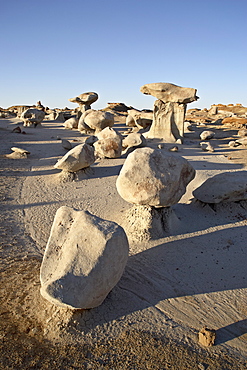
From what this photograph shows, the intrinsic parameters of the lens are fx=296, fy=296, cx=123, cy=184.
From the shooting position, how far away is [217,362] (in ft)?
9.91

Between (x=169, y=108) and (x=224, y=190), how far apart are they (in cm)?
881

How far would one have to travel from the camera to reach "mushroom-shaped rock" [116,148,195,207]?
17.6 feet

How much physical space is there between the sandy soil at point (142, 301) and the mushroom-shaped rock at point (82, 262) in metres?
0.31

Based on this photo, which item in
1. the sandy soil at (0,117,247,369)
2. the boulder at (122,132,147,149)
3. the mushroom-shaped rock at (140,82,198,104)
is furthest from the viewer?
the mushroom-shaped rock at (140,82,198,104)

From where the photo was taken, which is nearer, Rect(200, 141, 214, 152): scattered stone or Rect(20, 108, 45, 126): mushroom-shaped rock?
Rect(200, 141, 214, 152): scattered stone

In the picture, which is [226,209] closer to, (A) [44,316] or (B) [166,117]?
(A) [44,316]

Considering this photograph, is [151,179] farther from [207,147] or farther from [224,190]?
[207,147]

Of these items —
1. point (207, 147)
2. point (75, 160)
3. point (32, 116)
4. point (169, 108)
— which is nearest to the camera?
point (75, 160)

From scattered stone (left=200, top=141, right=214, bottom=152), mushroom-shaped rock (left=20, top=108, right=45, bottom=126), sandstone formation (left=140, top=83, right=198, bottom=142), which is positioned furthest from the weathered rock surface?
mushroom-shaped rock (left=20, top=108, right=45, bottom=126)

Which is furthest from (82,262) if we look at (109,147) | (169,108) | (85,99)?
(85,99)

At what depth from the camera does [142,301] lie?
153 inches

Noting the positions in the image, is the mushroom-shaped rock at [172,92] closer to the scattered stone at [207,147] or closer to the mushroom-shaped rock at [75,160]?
the scattered stone at [207,147]

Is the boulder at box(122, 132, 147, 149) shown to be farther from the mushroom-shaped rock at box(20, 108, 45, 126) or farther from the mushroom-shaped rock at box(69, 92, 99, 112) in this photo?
the mushroom-shaped rock at box(20, 108, 45, 126)

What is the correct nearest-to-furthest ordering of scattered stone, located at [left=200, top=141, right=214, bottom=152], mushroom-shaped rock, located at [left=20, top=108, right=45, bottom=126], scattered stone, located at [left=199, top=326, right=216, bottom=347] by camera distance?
scattered stone, located at [left=199, top=326, right=216, bottom=347] < scattered stone, located at [left=200, top=141, right=214, bottom=152] < mushroom-shaped rock, located at [left=20, top=108, right=45, bottom=126]
